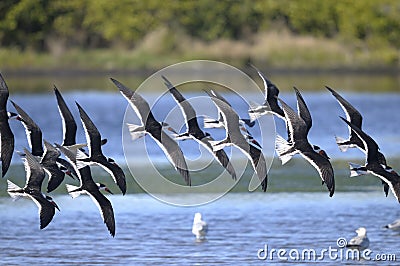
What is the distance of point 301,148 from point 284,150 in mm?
245

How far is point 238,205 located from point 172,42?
3948 cm

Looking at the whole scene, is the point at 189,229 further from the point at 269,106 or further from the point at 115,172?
the point at 115,172

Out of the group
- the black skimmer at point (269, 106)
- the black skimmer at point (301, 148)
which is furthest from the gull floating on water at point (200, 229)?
the black skimmer at point (301, 148)

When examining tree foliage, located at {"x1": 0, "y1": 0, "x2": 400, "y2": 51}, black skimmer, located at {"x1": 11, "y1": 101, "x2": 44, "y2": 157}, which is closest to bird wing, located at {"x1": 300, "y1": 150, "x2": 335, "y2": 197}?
black skimmer, located at {"x1": 11, "y1": 101, "x2": 44, "y2": 157}

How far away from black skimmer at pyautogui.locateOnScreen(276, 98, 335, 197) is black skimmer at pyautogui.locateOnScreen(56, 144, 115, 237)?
7.08 feet

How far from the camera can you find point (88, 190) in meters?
14.6

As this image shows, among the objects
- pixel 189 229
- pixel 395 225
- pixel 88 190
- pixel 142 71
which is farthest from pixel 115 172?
pixel 142 71

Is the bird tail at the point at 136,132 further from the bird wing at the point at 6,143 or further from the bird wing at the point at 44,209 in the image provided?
the bird wing at the point at 6,143

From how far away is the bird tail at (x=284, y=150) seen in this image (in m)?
14.5

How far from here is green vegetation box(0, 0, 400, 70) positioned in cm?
5616

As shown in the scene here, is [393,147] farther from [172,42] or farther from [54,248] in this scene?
[172,42]

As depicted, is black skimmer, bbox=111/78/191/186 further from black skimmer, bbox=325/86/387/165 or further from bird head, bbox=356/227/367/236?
bird head, bbox=356/227/367/236

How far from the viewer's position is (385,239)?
638 inches

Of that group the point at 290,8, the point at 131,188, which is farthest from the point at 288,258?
the point at 290,8
